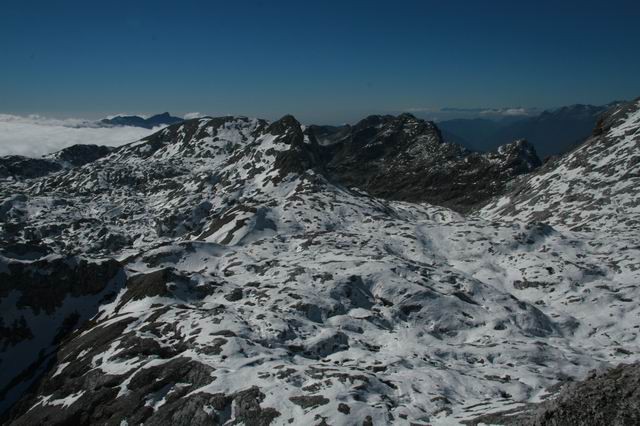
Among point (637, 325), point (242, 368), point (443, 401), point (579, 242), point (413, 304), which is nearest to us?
point (443, 401)

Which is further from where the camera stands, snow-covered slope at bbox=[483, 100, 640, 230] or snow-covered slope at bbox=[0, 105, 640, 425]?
snow-covered slope at bbox=[483, 100, 640, 230]

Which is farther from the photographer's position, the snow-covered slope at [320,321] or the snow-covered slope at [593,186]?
the snow-covered slope at [593,186]

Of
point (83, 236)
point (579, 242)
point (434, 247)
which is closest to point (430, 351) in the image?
point (434, 247)

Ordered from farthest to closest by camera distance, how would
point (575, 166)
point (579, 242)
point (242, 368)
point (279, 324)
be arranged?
point (575, 166) → point (579, 242) → point (279, 324) → point (242, 368)

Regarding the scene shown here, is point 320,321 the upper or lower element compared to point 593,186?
lower

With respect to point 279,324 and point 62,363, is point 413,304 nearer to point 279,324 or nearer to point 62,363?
point 279,324

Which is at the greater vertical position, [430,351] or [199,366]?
[199,366]

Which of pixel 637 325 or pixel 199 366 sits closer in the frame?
pixel 199 366

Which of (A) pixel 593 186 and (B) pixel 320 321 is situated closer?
(B) pixel 320 321
